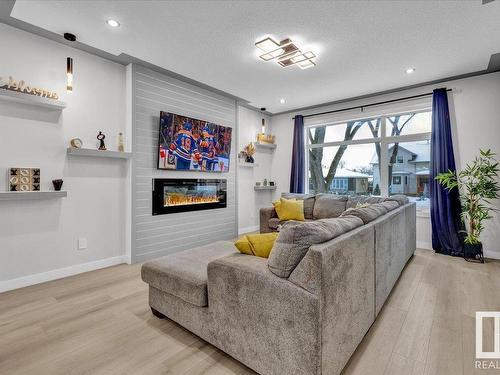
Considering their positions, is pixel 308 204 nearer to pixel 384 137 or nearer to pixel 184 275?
pixel 384 137

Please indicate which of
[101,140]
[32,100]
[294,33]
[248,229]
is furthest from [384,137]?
[32,100]

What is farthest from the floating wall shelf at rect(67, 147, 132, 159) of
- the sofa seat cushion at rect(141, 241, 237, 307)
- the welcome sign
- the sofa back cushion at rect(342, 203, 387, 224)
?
the sofa back cushion at rect(342, 203, 387, 224)

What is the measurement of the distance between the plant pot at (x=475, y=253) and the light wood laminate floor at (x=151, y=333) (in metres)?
0.82

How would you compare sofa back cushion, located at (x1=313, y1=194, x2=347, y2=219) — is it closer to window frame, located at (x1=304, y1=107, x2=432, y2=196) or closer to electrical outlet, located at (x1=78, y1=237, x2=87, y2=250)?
window frame, located at (x1=304, y1=107, x2=432, y2=196)

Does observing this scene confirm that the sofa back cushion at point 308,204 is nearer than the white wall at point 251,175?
Yes

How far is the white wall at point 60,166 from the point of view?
2.68m

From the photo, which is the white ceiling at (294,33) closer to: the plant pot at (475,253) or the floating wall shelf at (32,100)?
the floating wall shelf at (32,100)

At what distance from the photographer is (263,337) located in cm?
144

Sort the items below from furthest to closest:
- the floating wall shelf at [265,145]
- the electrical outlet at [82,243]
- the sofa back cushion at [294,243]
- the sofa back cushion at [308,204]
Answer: the floating wall shelf at [265,145], the sofa back cushion at [308,204], the electrical outlet at [82,243], the sofa back cushion at [294,243]

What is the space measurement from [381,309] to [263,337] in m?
1.42

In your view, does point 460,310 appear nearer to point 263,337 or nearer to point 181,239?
point 263,337

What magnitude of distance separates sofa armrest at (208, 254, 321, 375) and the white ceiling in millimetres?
2260

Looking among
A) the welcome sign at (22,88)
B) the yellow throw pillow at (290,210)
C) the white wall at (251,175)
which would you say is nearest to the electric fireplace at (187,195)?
the white wall at (251,175)

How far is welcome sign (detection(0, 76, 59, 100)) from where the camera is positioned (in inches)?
102
